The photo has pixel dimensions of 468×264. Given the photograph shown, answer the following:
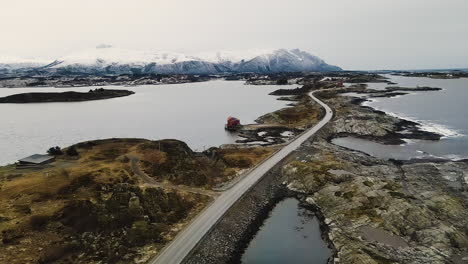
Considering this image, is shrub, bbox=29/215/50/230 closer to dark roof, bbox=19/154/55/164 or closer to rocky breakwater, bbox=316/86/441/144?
dark roof, bbox=19/154/55/164

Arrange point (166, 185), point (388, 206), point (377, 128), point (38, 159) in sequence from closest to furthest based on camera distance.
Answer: point (388, 206), point (166, 185), point (38, 159), point (377, 128)

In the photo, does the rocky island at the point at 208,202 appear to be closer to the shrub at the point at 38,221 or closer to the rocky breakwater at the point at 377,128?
the shrub at the point at 38,221

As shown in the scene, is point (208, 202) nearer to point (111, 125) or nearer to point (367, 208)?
point (367, 208)

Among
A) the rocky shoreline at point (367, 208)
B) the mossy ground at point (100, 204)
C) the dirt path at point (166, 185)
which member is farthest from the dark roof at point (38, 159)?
the rocky shoreline at point (367, 208)

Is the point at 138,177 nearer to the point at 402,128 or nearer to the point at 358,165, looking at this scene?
the point at 358,165

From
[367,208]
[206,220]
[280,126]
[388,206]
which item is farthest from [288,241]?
[280,126]

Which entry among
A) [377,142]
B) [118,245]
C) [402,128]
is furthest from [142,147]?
[402,128]
